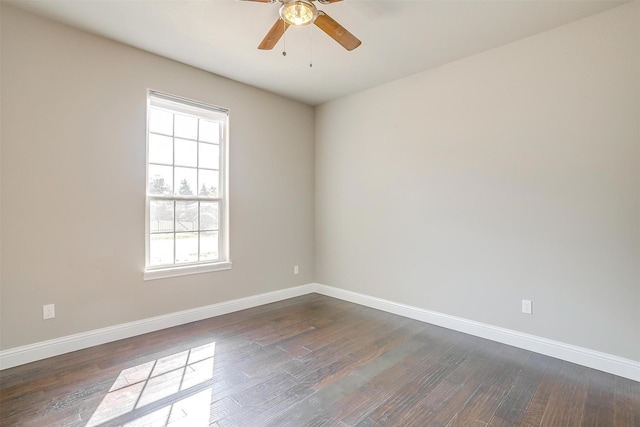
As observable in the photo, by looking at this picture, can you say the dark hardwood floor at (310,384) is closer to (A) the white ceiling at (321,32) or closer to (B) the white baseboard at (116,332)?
(B) the white baseboard at (116,332)

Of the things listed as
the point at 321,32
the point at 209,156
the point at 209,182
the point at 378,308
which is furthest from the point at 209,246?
the point at 321,32

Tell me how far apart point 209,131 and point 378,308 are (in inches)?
118

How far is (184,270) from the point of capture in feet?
10.9

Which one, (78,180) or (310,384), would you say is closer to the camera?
(310,384)

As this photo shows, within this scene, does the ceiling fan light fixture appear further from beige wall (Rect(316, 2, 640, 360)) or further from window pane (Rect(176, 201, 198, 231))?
→ window pane (Rect(176, 201, 198, 231))

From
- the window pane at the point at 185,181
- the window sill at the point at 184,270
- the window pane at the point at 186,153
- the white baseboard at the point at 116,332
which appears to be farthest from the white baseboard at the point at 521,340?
the window pane at the point at 186,153

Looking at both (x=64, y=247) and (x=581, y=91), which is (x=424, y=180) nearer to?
(x=581, y=91)

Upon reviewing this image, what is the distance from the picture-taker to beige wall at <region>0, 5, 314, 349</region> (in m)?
2.42

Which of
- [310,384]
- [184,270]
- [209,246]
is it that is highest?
[209,246]

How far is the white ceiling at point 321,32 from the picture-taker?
2342 millimetres

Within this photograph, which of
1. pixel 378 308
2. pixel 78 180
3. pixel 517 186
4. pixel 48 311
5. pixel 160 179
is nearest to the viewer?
pixel 48 311

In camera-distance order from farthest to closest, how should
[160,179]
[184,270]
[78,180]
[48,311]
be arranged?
[184,270], [160,179], [78,180], [48,311]

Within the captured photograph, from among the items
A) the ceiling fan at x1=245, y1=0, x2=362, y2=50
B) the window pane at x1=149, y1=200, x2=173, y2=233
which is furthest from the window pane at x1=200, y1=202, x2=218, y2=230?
the ceiling fan at x1=245, y1=0, x2=362, y2=50

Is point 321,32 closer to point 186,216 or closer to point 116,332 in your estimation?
point 186,216
